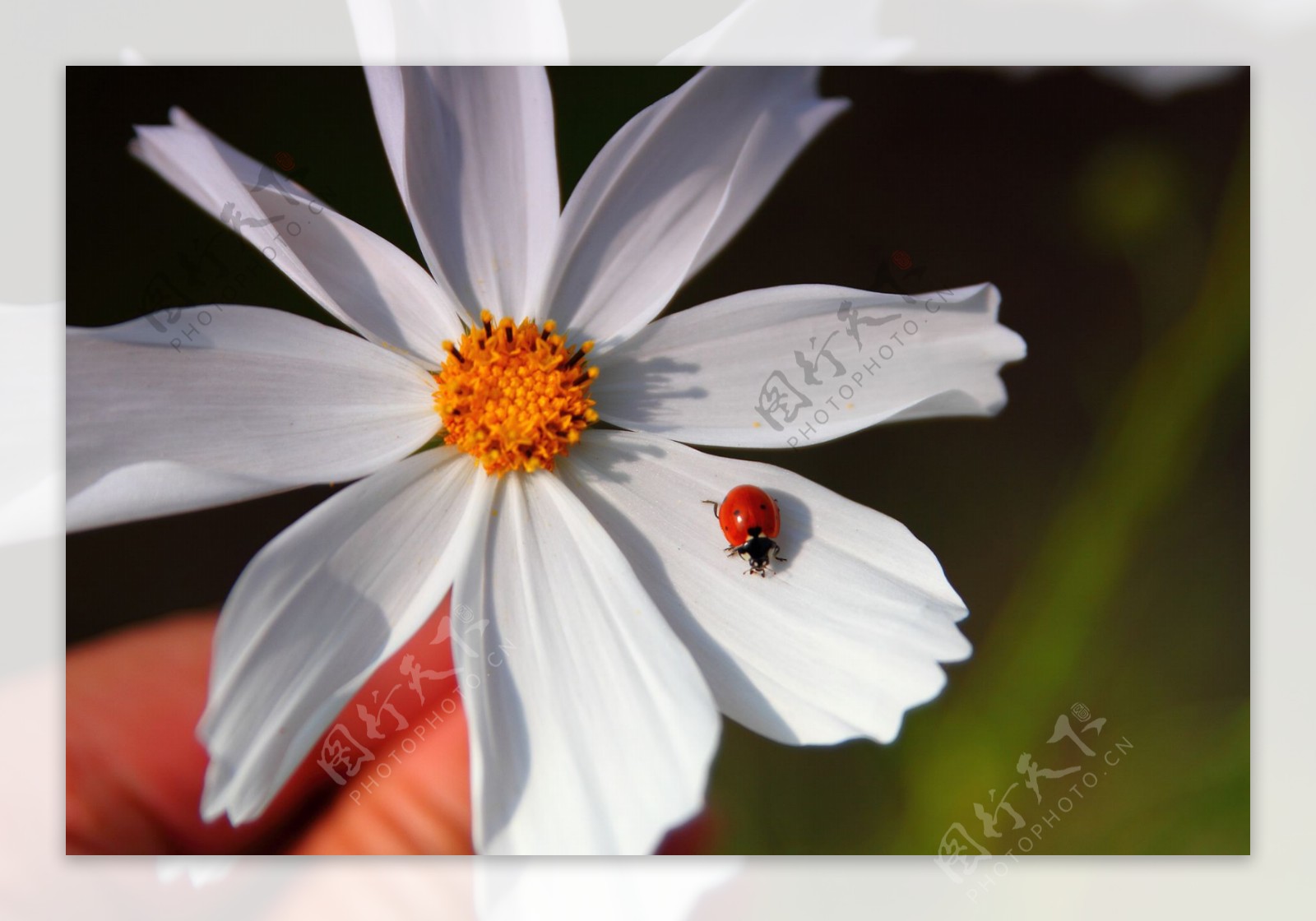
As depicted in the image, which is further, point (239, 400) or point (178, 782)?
point (178, 782)

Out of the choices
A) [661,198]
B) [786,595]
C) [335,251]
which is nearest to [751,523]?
[786,595]

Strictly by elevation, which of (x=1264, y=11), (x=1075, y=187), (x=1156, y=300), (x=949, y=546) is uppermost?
(x=1264, y=11)

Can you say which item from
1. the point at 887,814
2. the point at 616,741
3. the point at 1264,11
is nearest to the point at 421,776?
the point at 616,741

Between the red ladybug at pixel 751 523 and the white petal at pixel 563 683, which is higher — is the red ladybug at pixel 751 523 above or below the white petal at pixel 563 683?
above

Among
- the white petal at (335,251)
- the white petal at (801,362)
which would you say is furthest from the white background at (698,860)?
the white petal at (801,362)

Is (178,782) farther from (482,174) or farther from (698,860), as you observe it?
(482,174)

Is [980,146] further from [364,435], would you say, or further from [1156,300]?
[364,435]

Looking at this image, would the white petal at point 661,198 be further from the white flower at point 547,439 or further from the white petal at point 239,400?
the white petal at point 239,400
